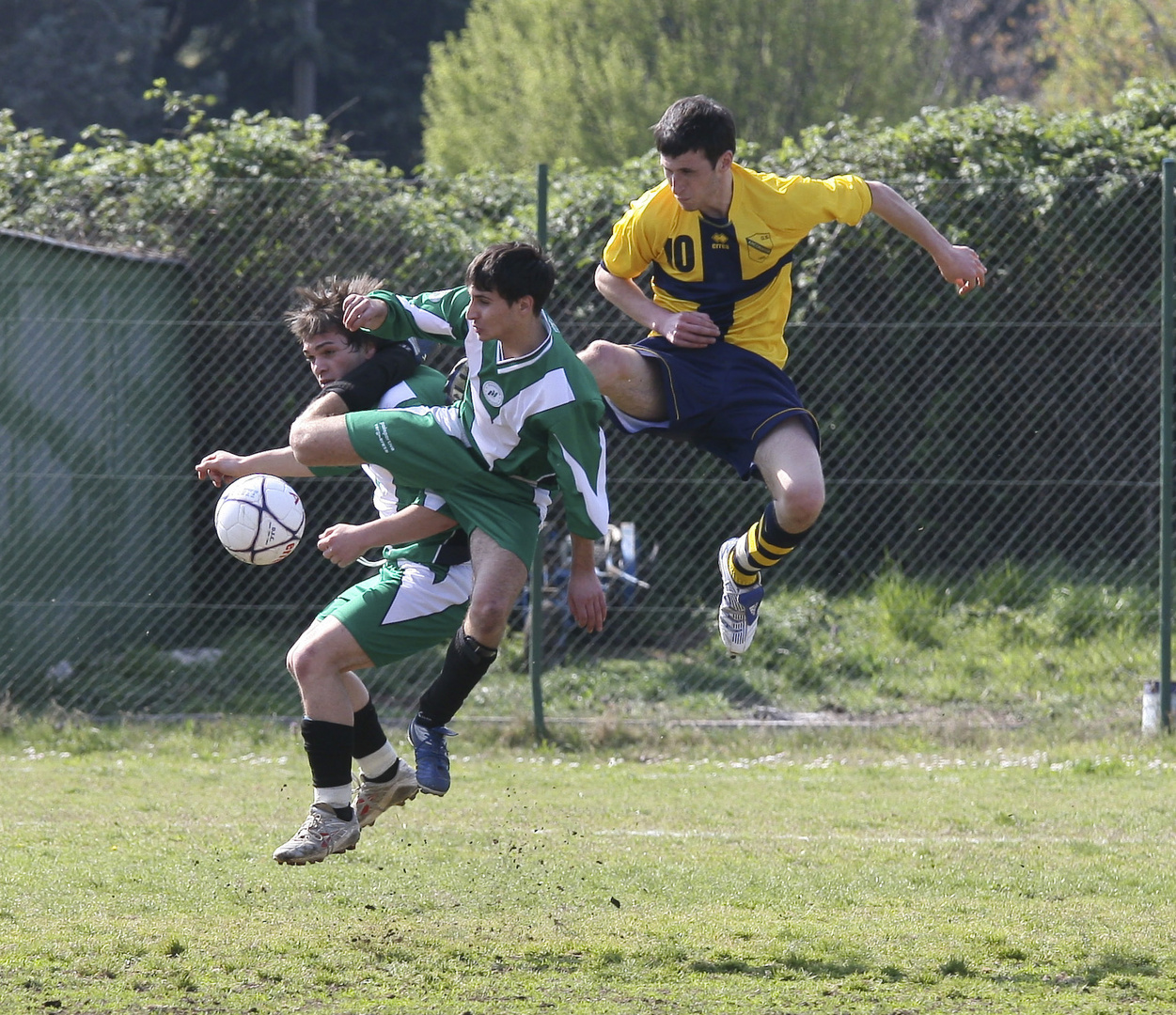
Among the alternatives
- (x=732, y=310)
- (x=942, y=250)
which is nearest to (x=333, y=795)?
(x=732, y=310)

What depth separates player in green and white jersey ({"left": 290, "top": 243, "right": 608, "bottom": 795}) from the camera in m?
5.04

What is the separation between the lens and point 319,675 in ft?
16.7

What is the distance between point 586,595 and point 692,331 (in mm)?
1153

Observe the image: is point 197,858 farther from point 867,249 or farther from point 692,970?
point 867,249

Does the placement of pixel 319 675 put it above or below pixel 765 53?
below

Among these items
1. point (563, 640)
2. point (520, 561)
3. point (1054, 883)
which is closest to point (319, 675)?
point (520, 561)

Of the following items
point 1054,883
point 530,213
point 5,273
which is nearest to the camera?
point 1054,883

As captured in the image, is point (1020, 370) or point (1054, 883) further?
point (1020, 370)

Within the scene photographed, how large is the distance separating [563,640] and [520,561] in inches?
189

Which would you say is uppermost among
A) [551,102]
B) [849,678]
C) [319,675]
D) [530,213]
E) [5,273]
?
[551,102]

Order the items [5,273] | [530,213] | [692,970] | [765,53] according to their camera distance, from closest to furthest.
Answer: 1. [692,970]
2. [5,273]
3. [530,213]
4. [765,53]

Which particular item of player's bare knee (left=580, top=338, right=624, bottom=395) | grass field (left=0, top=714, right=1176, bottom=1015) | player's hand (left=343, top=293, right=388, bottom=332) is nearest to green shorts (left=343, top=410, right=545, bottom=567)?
player's hand (left=343, top=293, right=388, bottom=332)

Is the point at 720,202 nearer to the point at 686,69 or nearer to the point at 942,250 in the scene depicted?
the point at 942,250

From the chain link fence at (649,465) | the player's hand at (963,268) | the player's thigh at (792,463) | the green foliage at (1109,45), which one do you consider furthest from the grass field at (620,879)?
the green foliage at (1109,45)
